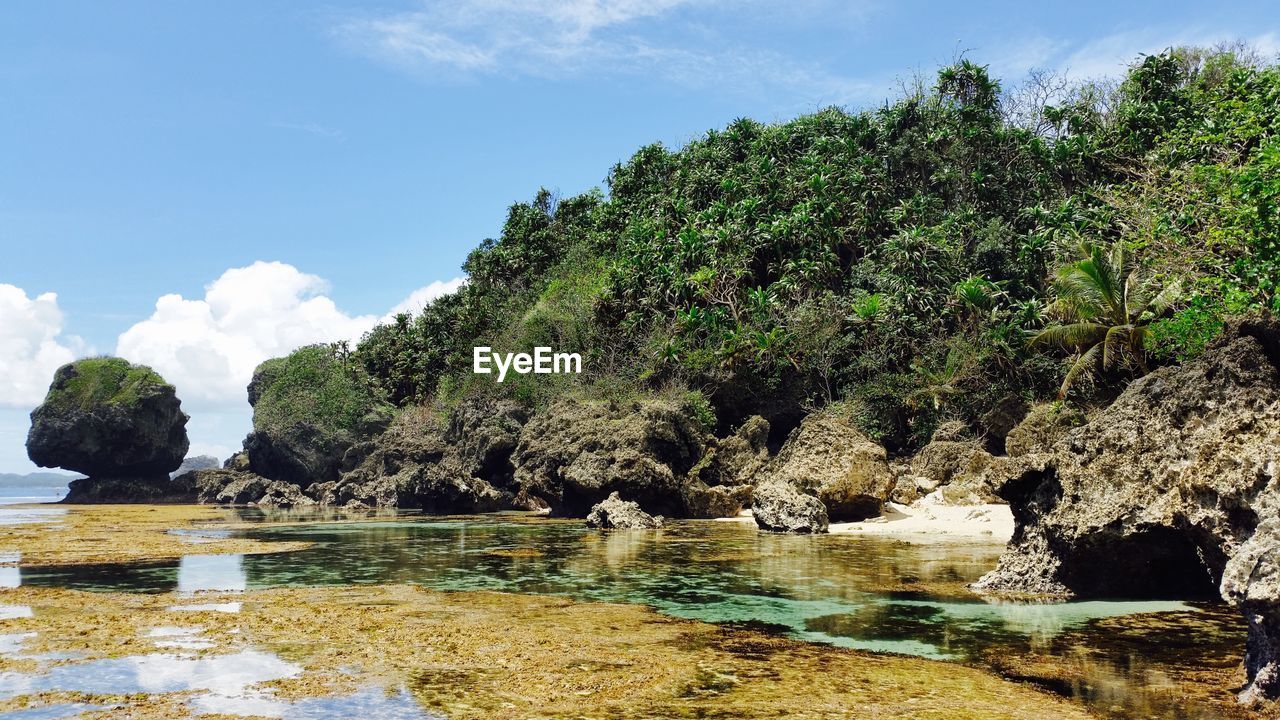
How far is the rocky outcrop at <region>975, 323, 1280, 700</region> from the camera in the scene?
27.9 feet

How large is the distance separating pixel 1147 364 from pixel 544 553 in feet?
66.6

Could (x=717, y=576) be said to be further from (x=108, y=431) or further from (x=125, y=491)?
(x=108, y=431)

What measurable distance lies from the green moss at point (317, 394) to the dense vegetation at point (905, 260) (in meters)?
6.70

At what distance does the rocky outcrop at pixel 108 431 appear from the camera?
194ft

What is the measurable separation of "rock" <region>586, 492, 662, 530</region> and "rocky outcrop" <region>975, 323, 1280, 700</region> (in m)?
14.1

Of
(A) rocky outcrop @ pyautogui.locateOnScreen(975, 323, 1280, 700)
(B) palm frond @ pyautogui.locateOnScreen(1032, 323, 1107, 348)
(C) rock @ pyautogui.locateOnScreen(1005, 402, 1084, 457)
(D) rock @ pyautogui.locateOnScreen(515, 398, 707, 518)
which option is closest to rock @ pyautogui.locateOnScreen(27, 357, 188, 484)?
(D) rock @ pyautogui.locateOnScreen(515, 398, 707, 518)

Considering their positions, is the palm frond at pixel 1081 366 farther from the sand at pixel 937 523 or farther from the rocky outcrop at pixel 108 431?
the rocky outcrop at pixel 108 431

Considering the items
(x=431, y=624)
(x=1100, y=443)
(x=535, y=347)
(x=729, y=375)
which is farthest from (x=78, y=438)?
(x=1100, y=443)

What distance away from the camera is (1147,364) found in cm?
2777

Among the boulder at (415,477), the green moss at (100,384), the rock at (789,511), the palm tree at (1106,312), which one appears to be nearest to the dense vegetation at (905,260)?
the palm tree at (1106,312)

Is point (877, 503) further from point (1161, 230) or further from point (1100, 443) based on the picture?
point (1100, 443)

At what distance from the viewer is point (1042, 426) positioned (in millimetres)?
27750

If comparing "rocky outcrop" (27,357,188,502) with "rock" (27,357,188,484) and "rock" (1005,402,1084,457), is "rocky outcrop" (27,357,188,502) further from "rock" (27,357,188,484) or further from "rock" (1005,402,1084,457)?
"rock" (1005,402,1084,457)

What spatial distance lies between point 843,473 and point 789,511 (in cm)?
227
